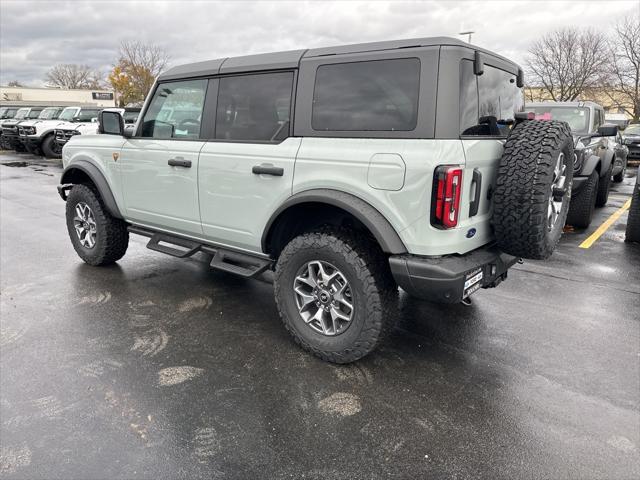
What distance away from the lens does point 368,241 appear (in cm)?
304

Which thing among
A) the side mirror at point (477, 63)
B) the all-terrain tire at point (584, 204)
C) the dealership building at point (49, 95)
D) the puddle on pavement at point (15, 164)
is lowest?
the puddle on pavement at point (15, 164)

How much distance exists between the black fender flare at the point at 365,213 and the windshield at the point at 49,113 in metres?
21.1

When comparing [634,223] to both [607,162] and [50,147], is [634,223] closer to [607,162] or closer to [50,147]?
[607,162]

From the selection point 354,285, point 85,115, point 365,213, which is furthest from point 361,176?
point 85,115

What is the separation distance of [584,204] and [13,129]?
74.6ft

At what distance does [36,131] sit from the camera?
18.6 metres

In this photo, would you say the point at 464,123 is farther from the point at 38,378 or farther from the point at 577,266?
the point at 577,266

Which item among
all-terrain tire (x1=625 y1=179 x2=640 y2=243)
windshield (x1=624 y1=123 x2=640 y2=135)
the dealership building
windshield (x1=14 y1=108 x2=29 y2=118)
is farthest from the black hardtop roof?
the dealership building

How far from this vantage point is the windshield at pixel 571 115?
778cm

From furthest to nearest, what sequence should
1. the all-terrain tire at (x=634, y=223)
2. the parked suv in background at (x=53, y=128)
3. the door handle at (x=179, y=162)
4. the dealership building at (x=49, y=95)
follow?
the dealership building at (x=49, y=95)
the parked suv in background at (x=53, y=128)
the all-terrain tire at (x=634, y=223)
the door handle at (x=179, y=162)

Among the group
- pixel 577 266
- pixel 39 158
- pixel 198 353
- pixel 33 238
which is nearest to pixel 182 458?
pixel 198 353

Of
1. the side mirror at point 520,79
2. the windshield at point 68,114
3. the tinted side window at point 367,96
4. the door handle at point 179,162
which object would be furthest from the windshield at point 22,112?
the side mirror at point 520,79

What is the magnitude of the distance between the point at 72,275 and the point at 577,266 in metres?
5.59

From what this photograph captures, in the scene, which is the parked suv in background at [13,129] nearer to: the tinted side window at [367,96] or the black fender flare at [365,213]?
the tinted side window at [367,96]
